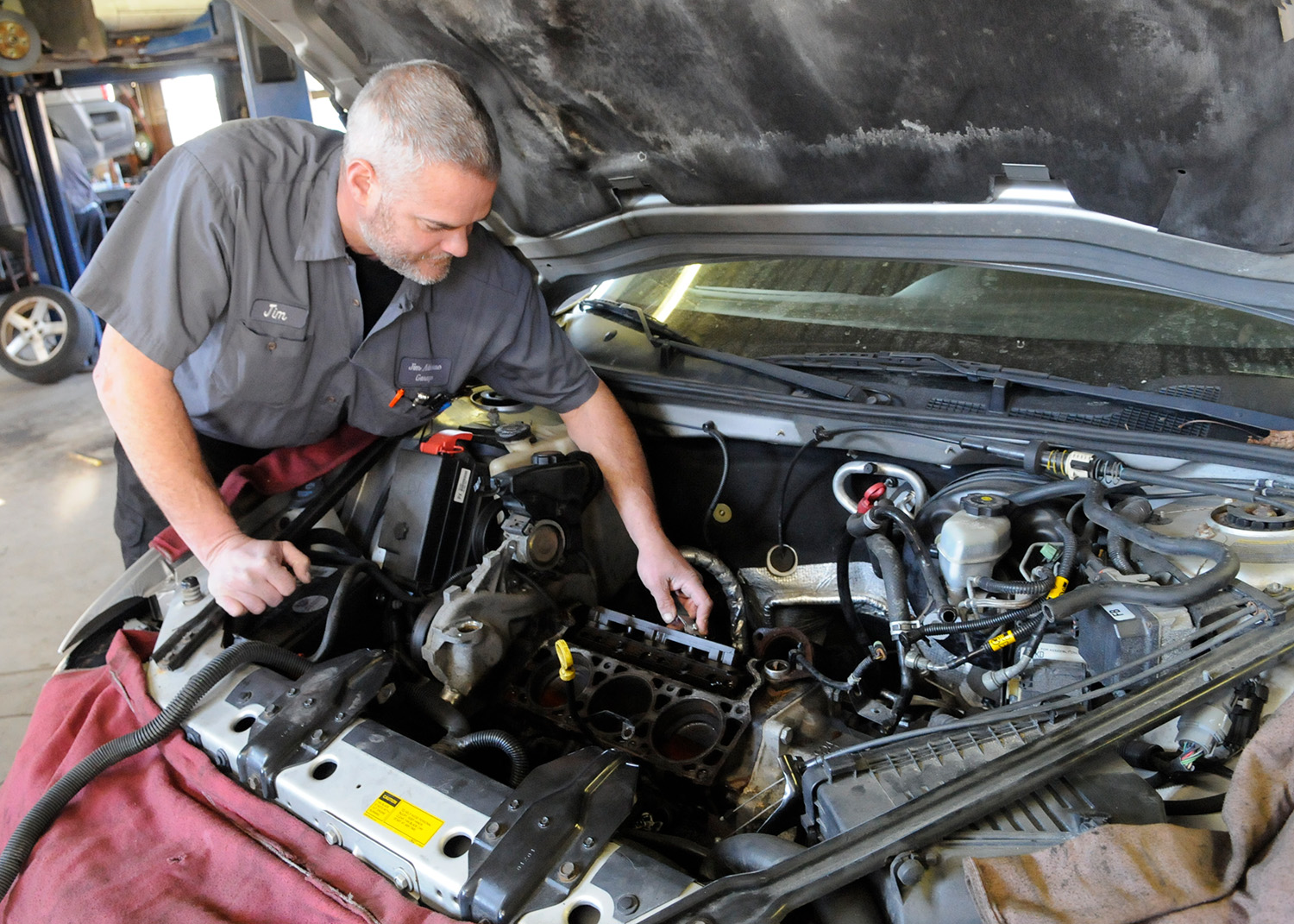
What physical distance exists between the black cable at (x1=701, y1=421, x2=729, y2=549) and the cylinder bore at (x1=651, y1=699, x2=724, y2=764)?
0.48 metres

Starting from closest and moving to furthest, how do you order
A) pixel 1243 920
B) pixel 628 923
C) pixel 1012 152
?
1. pixel 1243 920
2. pixel 628 923
3. pixel 1012 152

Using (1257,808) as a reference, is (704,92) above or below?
above

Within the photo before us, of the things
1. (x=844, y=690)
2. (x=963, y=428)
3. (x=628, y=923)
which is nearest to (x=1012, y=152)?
(x=963, y=428)

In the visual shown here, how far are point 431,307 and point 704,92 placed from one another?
0.68 m

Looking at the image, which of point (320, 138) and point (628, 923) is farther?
point (320, 138)

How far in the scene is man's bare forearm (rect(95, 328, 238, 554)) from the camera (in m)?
1.67

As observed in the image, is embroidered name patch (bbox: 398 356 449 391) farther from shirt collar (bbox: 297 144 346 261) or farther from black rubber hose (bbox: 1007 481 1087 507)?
black rubber hose (bbox: 1007 481 1087 507)

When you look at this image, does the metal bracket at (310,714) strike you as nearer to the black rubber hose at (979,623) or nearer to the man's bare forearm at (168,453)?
the man's bare forearm at (168,453)

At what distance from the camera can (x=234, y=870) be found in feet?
3.68

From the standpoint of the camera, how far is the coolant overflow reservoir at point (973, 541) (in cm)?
134

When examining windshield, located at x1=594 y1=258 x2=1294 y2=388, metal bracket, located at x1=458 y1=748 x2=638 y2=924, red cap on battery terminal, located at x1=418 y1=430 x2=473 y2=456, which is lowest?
metal bracket, located at x1=458 y1=748 x2=638 y2=924

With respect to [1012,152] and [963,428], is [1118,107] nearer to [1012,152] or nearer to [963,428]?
[1012,152]

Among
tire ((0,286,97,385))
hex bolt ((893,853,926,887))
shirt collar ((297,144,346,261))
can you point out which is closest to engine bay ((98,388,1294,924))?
hex bolt ((893,853,926,887))

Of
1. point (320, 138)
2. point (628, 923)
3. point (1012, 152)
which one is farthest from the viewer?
point (320, 138)
